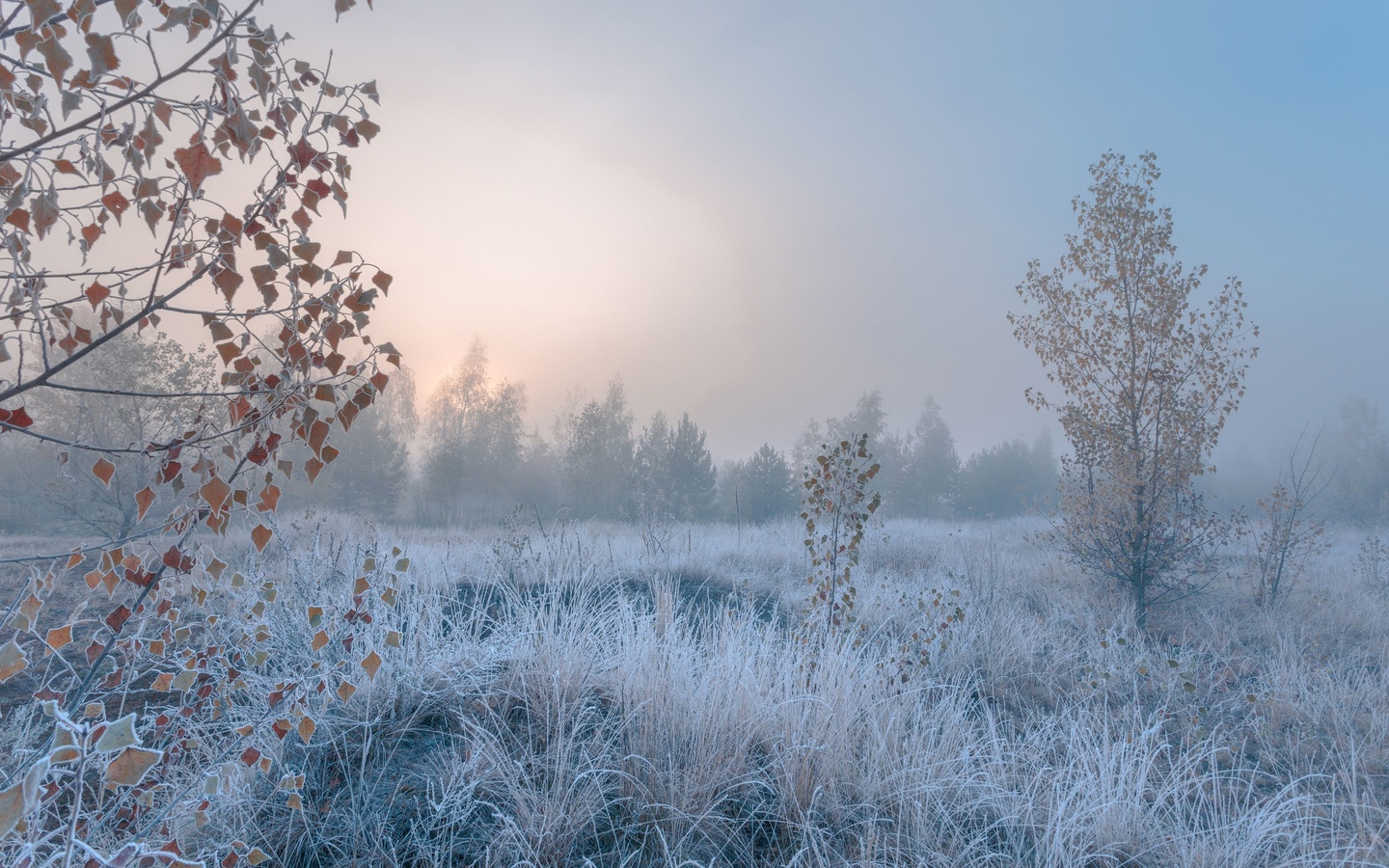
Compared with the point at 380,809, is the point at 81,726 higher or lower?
higher

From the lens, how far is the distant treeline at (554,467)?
41.3 feet

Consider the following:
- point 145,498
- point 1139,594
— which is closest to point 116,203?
point 145,498

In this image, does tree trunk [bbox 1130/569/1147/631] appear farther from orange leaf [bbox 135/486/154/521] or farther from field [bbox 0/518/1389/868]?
orange leaf [bbox 135/486/154/521]

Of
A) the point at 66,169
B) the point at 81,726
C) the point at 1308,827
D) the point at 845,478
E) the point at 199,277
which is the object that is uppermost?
the point at 66,169

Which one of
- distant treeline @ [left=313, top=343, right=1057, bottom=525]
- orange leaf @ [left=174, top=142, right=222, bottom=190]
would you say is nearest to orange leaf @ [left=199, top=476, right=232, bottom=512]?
orange leaf @ [left=174, top=142, right=222, bottom=190]

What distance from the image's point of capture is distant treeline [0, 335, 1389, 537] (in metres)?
12.6

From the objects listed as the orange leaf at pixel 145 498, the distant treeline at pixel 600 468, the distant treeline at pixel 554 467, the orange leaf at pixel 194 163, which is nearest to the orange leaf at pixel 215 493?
the orange leaf at pixel 145 498

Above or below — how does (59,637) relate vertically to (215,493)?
below

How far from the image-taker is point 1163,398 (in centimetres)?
684

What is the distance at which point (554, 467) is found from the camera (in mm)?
30453

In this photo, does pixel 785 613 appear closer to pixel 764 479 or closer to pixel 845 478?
pixel 845 478

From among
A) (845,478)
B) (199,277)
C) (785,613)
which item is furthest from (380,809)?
(785,613)

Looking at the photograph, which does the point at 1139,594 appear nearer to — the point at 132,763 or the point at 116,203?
the point at 132,763

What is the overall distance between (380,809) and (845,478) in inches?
140
